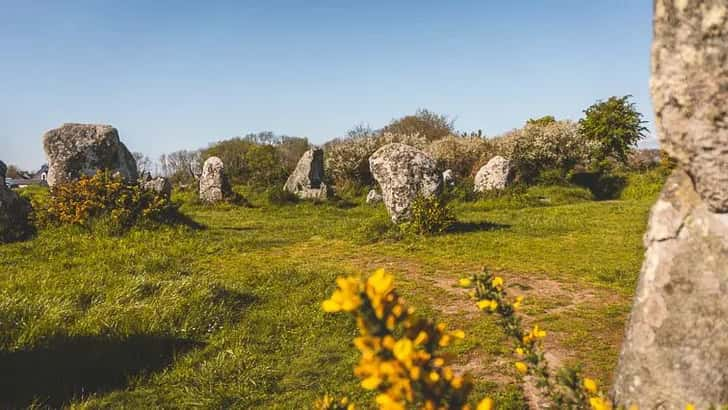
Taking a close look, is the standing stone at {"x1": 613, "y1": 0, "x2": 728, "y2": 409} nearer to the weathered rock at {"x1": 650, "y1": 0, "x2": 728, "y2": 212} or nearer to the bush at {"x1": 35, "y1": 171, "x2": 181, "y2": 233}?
the weathered rock at {"x1": 650, "y1": 0, "x2": 728, "y2": 212}

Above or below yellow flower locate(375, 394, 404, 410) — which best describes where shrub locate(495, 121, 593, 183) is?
above

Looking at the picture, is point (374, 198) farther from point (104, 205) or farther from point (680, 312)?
point (680, 312)

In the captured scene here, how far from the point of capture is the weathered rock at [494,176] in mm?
23922

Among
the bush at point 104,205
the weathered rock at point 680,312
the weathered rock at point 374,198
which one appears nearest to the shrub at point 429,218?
the bush at point 104,205

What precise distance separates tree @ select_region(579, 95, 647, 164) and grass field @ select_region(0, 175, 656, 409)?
18243mm

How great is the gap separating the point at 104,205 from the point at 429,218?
343 inches

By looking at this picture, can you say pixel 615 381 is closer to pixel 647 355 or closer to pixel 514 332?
pixel 647 355

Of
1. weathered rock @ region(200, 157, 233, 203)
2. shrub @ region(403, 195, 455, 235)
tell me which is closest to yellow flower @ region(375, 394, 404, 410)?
shrub @ region(403, 195, 455, 235)

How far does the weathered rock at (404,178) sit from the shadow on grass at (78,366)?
28.8 feet

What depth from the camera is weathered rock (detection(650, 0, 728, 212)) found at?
9.31ft

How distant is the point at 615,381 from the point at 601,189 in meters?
25.7

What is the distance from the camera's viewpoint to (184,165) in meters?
61.5

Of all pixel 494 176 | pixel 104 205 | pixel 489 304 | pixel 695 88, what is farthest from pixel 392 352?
pixel 494 176

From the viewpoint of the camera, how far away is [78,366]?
5594 mm
